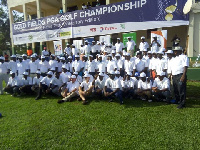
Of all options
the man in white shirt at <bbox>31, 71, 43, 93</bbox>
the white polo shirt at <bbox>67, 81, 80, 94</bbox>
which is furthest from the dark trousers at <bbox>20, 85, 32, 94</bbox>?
the white polo shirt at <bbox>67, 81, 80, 94</bbox>

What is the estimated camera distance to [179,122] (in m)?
5.26

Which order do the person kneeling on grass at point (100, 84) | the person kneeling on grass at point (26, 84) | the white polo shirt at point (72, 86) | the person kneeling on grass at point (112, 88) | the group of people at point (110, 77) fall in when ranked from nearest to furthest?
the group of people at point (110, 77)
the person kneeling on grass at point (112, 88)
the person kneeling on grass at point (100, 84)
the white polo shirt at point (72, 86)
the person kneeling on grass at point (26, 84)

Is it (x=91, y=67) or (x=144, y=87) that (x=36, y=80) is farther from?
(x=144, y=87)

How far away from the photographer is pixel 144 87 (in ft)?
23.7

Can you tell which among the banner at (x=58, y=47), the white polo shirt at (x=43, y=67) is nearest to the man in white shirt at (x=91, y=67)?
the white polo shirt at (x=43, y=67)

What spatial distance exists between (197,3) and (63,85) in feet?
35.0

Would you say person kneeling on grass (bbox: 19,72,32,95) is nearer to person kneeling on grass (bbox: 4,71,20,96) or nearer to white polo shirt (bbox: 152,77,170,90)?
person kneeling on grass (bbox: 4,71,20,96)

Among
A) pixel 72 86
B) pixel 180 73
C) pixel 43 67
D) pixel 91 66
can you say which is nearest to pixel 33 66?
pixel 43 67

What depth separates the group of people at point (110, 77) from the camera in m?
6.75

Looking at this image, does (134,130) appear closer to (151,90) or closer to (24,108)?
(151,90)

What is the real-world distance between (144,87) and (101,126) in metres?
2.74

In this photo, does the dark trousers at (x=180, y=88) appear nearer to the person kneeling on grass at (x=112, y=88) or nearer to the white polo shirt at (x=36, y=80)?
the person kneeling on grass at (x=112, y=88)

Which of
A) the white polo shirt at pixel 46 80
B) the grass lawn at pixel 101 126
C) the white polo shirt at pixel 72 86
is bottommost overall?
the grass lawn at pixel 101 126

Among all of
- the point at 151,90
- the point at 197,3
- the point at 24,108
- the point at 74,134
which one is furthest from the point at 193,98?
the point at 197,3
